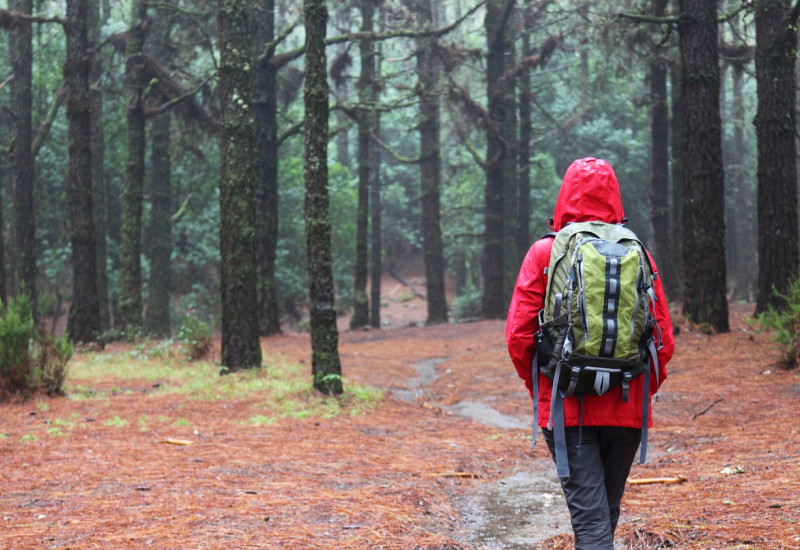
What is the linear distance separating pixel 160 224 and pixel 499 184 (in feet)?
33.5

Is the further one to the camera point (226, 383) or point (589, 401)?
point (226, 383)

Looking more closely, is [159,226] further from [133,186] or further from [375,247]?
[375,247]

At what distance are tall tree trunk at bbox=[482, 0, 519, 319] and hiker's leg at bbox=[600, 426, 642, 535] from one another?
19.9 m

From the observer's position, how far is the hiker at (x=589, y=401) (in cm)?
326

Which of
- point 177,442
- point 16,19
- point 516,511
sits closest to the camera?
point 516,511

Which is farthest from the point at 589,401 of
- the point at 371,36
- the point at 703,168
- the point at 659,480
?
the point at 371,36

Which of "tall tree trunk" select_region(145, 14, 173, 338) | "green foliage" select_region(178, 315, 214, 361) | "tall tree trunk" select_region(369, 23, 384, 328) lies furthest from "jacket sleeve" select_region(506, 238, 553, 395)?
Answer: "tall tree trunk" select_region(369, 23, 384, 328)

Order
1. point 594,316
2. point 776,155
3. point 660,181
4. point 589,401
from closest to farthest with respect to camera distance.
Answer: point 594,316
point 589,401
point 776,155
point 660,181

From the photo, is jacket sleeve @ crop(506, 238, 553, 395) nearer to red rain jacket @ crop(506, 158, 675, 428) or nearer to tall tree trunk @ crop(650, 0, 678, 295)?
red rain jacket @ crop(506, 158, 675, 428)

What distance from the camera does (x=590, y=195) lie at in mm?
3457

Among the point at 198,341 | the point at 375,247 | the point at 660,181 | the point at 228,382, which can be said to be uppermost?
the point at 660,181

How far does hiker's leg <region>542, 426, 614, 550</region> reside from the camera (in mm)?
3227

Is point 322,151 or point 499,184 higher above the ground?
point 499,184

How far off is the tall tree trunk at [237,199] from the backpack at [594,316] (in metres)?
8.51
